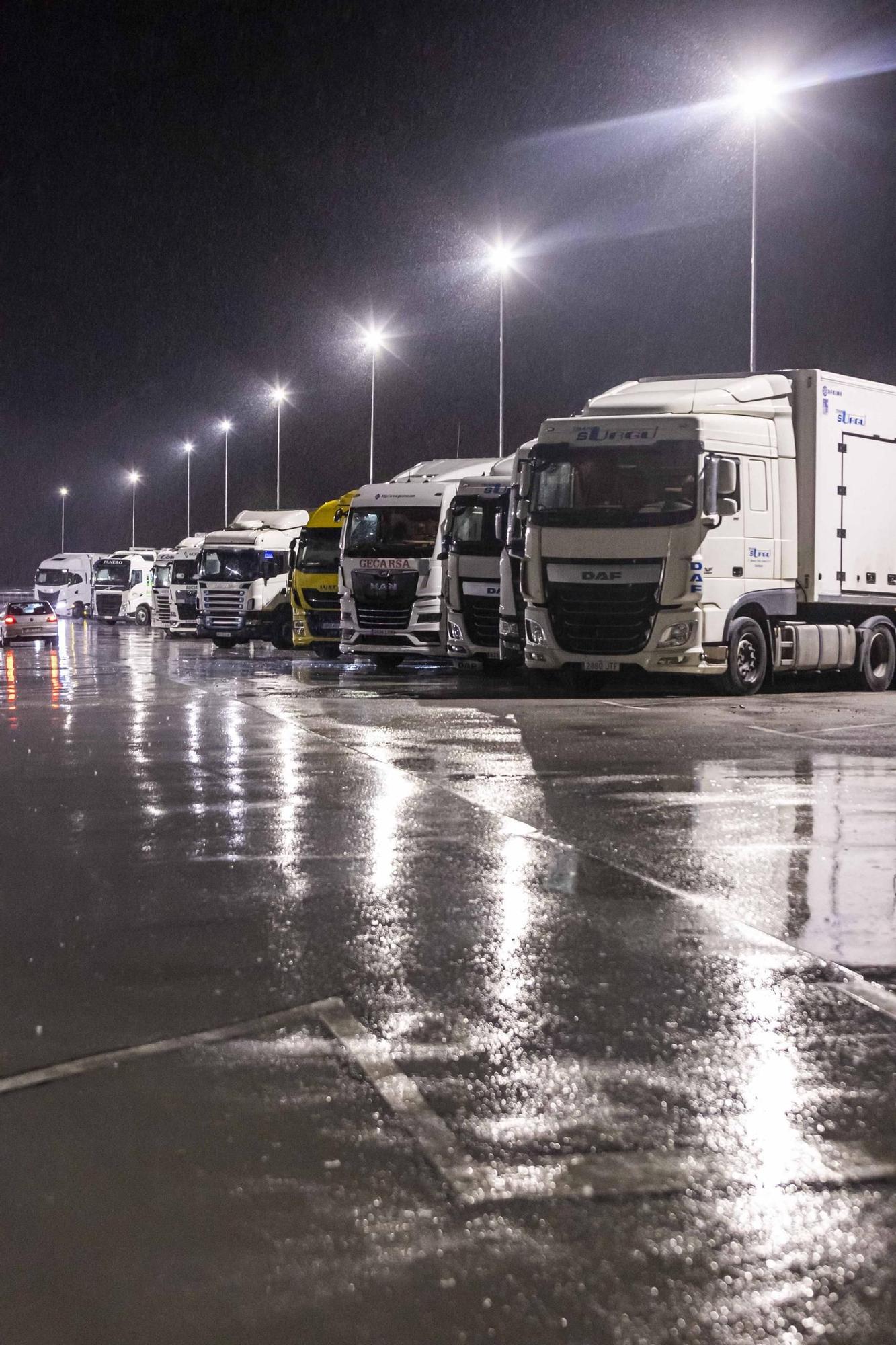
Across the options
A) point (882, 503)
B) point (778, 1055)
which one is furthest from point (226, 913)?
point (882, 503)

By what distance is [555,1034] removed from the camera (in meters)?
5.35

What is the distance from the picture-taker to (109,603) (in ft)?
232

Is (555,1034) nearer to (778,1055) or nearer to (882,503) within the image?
(778,1055)

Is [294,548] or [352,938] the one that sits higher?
[294,548]

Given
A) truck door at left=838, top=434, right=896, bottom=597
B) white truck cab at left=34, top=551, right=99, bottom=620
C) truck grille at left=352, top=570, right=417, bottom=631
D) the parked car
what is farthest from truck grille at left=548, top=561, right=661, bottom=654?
white truck cab at left=34, top=551, right=99, bottom=620

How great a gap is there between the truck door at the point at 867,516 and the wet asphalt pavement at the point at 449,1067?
11479 mm

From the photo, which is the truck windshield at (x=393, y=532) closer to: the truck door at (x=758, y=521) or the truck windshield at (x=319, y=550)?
the truck windshield at (x=319, y=550)

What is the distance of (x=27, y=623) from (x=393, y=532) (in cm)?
2068

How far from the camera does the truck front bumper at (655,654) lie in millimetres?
20828

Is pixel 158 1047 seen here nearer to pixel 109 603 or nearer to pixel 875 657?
pixel 875 657

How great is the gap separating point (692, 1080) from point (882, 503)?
64.3 feet

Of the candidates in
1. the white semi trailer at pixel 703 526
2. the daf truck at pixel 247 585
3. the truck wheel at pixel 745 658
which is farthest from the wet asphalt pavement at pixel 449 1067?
the daf truck at pixel 247 585

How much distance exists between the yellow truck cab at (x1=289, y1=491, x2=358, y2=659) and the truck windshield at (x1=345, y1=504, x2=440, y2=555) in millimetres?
3939

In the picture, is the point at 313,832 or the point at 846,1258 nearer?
the point at 846,1258
